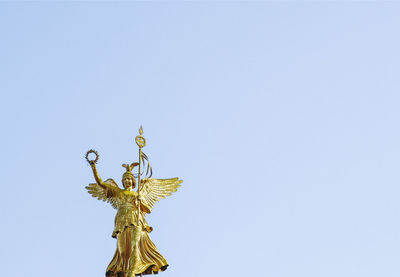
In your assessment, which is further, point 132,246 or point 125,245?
point 125,245

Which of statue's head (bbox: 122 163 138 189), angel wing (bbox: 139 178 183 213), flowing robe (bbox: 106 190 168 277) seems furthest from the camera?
angel wing (bbox: 139 178 183 213)

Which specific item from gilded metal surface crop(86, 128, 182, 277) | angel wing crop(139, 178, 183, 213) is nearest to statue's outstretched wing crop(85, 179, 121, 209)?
gilded metal surface crop(86, 128, 182, 277)

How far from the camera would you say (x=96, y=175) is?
26828 millimetres

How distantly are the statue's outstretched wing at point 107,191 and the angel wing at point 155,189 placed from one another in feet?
2.30

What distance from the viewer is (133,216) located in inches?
1043

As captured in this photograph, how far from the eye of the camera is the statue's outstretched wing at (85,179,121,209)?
1061 inches

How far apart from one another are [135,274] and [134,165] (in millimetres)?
3332

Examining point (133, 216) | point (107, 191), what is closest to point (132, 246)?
point (133, 216)

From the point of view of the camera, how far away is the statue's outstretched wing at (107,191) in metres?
27.0

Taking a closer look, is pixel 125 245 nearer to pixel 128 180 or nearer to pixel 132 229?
pixel 132 229

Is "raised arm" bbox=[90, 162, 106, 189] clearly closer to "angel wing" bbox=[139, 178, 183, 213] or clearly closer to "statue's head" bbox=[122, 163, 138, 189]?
"statue's head" bbox=[122, 163, 138, 189]

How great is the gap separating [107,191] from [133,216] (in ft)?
3.58

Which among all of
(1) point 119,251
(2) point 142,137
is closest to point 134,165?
(2) point 142,137

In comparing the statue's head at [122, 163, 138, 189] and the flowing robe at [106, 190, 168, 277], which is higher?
the statue's head at [122, 163, 138, 189]
